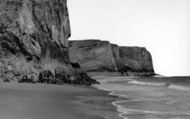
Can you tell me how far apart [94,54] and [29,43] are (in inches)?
2885

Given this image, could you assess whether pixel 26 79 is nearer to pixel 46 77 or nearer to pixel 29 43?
pixel 46 77

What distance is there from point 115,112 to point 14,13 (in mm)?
20318

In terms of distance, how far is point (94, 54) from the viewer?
350 ft

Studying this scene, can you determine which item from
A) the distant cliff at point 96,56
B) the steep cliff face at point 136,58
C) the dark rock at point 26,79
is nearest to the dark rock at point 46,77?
the dark rock at point 26,79

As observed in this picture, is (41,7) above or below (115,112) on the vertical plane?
above

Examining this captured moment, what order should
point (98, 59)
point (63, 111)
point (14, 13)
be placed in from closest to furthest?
point (63, 111) → point (14, 13) → point (98, 59)

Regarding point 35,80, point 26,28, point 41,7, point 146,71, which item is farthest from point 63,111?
point 146,71

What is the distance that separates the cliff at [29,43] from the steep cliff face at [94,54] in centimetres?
6439

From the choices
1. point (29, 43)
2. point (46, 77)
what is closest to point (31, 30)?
point (29, 43)

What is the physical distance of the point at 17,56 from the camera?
31.9 metres

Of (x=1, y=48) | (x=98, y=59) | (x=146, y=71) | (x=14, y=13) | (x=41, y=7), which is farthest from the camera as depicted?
(x=146, y=71)

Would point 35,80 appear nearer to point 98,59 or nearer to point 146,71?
point 98,59

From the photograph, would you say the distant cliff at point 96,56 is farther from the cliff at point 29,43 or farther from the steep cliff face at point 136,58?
the cliff at point 29,43

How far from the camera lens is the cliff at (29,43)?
3133 cm
